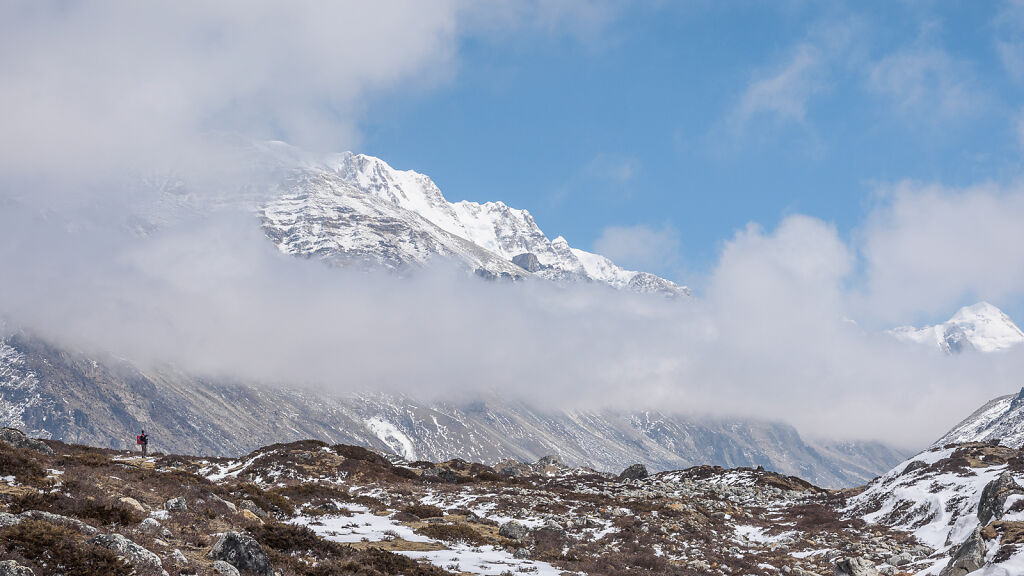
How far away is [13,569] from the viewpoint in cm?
1387

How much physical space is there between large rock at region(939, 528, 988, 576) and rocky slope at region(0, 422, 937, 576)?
5.95 feet

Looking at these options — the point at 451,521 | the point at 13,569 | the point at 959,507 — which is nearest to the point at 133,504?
the point at 13,569

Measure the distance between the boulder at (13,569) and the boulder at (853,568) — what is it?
31.5 metres

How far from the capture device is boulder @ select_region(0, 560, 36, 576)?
540 inches

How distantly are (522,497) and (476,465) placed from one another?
3580 centimetres

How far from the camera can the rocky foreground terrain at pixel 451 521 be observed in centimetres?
1975

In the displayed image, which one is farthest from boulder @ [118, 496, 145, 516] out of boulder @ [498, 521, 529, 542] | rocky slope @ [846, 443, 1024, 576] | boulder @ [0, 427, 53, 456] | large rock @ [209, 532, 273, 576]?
rocky slope @ [846, 443, 1024, 576]

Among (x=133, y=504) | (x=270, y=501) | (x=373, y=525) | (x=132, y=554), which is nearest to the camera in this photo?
(x=132, y=554)

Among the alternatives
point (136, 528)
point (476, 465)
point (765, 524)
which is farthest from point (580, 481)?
point (136, 528)

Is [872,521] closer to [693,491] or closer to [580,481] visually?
[693,491]

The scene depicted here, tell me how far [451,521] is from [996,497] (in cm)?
3291

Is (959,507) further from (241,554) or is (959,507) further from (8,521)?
(8,521)

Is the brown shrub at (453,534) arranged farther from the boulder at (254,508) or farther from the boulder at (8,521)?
the boulder at (8,521)

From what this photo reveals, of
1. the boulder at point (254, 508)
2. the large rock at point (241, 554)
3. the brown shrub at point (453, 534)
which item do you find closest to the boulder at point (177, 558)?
the large rock at point (241, 554)
